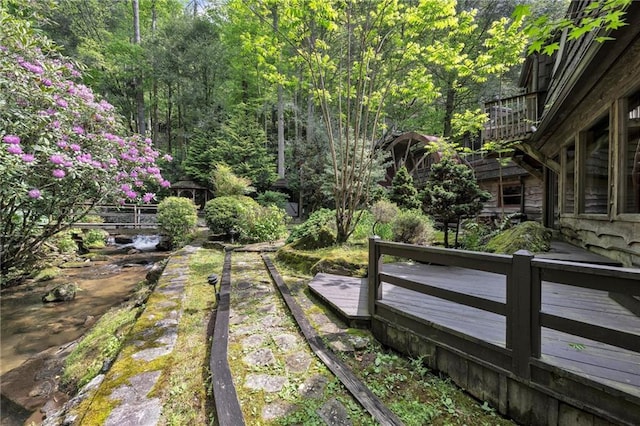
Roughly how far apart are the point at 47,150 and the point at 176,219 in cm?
611

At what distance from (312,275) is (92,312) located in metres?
3.93

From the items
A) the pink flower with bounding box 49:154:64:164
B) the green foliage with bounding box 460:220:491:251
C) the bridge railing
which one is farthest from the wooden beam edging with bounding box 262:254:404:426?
the bridge railing

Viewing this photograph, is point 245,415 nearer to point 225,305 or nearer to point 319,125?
point 225,305

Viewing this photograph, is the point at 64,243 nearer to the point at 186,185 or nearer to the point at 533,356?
the point at 186,185

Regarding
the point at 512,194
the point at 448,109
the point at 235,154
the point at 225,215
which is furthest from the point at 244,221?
the point at 448,109

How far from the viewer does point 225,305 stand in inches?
140

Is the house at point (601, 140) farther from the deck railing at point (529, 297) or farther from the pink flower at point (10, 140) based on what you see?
the pink flower at point (10, 140)

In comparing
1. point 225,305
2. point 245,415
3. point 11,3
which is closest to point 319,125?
point 11,3

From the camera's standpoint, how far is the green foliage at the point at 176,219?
10.1 metres

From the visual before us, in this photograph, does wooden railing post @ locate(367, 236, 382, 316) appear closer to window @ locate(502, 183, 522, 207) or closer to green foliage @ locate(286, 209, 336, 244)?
green foliage @ locate(286, 209, 336, 244)

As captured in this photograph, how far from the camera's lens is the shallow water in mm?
4012

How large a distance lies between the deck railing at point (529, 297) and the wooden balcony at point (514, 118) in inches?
219

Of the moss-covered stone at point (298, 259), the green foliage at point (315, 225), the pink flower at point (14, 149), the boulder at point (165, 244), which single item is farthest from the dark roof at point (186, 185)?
the pink flower at point (14, 149)

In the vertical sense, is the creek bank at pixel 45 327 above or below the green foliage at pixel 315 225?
below
